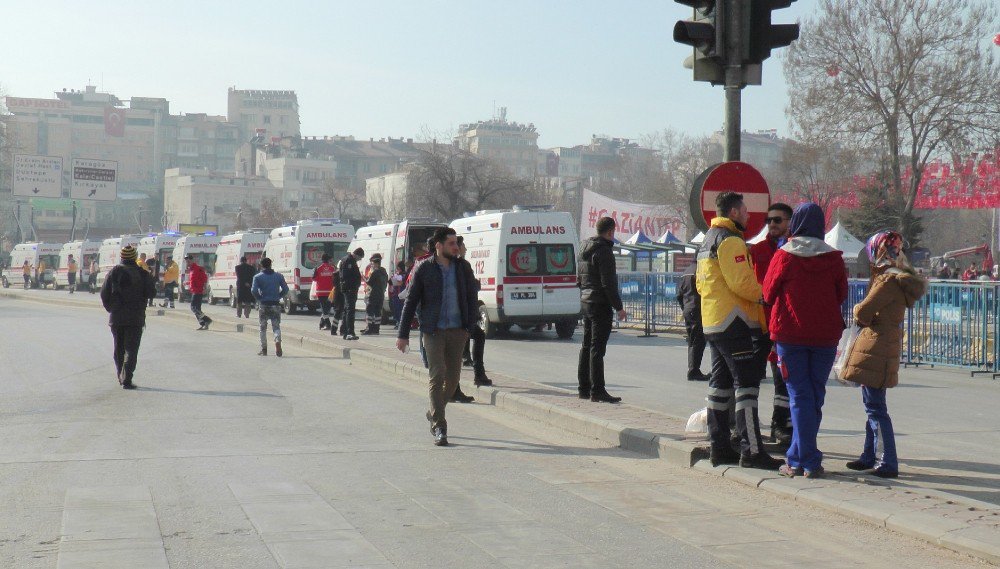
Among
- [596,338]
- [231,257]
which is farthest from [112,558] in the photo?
[231,257]

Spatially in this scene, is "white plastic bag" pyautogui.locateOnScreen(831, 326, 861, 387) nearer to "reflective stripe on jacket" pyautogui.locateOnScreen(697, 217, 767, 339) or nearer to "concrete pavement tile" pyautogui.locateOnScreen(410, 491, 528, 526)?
"reflective stripe on jacket" pyautogui.locateOnScreen(697, 217, 767, 339)

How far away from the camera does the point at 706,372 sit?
642 inches

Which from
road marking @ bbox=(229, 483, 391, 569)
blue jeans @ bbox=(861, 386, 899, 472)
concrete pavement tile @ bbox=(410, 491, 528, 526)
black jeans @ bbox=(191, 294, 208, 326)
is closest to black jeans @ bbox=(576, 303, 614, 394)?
blue jeans @ bbox=(861, 386, 899, 472)

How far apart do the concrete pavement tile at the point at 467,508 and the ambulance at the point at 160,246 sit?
4643 centimetres

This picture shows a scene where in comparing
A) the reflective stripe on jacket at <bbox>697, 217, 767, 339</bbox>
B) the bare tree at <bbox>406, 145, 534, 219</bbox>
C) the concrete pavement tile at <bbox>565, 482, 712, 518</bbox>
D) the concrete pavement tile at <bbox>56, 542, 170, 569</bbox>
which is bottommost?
the concrete pavement tile at <bbox>56, 542, 170, 569</bbox>

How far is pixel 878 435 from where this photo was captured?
7.39 meters

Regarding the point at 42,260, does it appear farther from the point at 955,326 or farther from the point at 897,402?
the point at 897,402

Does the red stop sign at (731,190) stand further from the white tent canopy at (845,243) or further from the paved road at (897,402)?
the white tent canopy at (845,243)

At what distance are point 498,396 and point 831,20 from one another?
111 feet

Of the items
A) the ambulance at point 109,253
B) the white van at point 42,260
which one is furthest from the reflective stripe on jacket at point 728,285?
the white van at point 42,260

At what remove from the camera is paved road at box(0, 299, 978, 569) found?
5672mm

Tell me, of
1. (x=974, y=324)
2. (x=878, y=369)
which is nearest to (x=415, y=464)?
(x=878, y=369)

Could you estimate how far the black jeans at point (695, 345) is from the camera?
13.9 metres

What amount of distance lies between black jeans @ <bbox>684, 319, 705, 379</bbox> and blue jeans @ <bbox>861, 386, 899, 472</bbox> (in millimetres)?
6033
